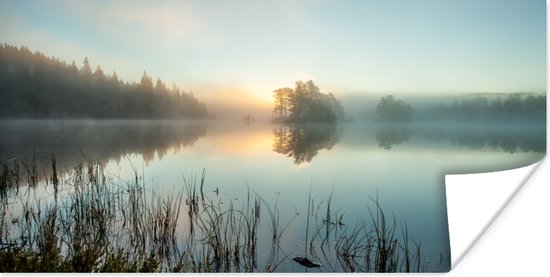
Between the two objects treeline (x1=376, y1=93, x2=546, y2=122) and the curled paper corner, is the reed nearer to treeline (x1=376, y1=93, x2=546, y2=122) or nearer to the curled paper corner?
the curled paper corner

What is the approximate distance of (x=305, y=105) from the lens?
9.52ft

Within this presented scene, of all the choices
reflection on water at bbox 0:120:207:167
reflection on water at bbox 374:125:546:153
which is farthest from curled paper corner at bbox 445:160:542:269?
reflection on water at bbox 0:120:207:167

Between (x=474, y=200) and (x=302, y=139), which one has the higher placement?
(x=302, y=139)

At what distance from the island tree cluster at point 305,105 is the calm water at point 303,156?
0.06m

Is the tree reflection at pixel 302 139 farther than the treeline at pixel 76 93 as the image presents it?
Yes

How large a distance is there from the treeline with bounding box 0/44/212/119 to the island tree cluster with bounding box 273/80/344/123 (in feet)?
1.31

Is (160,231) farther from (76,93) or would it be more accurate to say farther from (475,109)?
(475,109)

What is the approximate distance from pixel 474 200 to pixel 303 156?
91 cm

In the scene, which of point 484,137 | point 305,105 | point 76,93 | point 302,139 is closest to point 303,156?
point 302,139

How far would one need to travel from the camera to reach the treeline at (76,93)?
2.66m

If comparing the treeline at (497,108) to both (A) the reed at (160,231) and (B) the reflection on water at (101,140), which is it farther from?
(B) the reflection on water at (101,140)

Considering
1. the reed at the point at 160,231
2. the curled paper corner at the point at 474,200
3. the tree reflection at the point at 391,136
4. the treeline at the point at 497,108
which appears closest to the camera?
the curled paper corner at the point at 474,200

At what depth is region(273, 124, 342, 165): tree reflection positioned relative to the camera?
2949 mm

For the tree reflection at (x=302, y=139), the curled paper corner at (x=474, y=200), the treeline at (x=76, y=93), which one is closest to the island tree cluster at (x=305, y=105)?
the tree reflection at (x=302, y=139)
